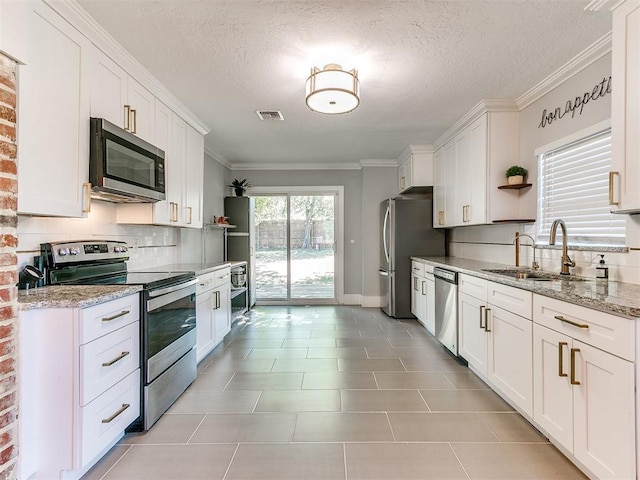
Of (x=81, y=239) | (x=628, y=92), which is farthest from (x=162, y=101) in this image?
(x=628, y=92)

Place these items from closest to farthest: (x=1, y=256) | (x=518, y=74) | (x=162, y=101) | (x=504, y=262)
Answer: (x=1, y=256) → (x=518, y=74) → (x=162, y=101) → (x=504, y=262)

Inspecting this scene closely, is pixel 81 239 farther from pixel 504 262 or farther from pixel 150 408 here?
pixel 504 262

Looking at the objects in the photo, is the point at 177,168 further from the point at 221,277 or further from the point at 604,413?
the point at 604,413

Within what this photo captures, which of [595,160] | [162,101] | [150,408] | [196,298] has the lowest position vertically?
[150,408]

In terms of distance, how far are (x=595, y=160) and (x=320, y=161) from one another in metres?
3.82

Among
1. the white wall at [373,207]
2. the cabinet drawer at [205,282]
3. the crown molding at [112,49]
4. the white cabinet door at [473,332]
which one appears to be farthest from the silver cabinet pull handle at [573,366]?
the white wall at [373,207]

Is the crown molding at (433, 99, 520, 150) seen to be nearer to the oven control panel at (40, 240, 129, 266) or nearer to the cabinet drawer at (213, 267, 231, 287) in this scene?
the cabinet drawer at (213, 267, 231, 287)

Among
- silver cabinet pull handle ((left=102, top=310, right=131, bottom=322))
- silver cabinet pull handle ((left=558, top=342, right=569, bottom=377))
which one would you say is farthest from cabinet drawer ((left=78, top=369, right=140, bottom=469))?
silver cabinet pull handle ((left=558, top=342, right=569, bottom=377))

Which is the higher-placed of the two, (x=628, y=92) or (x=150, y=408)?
(x=628, y=92)

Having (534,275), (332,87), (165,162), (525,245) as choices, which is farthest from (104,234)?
(525,245)

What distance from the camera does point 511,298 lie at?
7.16 ft

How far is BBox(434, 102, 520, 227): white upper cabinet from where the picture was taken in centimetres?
318

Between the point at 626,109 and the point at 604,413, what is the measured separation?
5.01 feet

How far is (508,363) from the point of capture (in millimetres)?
2213
